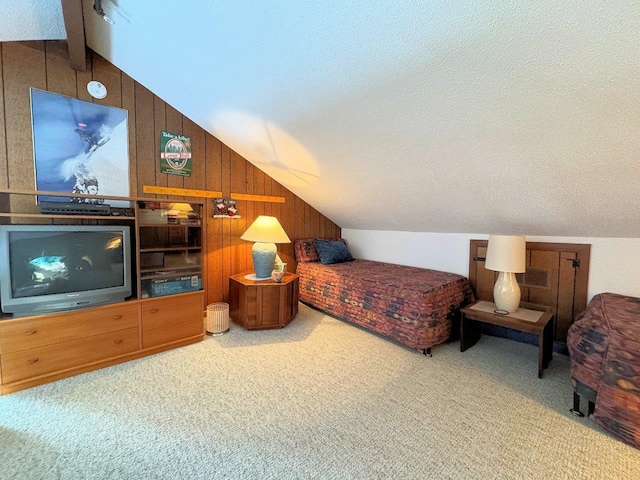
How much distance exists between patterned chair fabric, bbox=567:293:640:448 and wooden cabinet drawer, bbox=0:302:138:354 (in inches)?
128

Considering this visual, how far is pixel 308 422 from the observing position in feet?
5.30

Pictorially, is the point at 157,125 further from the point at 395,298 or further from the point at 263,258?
the point at 395,298

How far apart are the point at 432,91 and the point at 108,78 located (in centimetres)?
286

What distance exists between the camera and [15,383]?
1885 millimetres

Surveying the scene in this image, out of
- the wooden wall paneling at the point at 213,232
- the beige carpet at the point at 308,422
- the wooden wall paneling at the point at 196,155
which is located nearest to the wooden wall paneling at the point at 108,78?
the wooden wall paneling at the point at 196,155

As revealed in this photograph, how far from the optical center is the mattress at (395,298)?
244cm

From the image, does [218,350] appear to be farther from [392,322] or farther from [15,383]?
[392,322]

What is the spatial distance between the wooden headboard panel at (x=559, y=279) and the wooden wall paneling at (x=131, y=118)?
13.1 ft

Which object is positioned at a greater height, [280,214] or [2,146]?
[2,146]

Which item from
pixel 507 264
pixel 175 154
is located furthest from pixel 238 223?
pixel 507 264

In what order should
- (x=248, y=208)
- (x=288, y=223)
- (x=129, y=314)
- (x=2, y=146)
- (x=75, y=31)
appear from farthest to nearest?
(x=288, y=223) < (x=248, y=208) < (x=129, y=314) < (x=2, y=146) < (x=75, y=31)

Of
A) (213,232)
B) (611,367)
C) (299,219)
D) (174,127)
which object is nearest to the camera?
(611,367)

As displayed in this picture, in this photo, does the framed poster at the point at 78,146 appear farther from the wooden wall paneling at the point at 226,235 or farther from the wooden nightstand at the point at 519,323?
the wooden nightstand at the point at 519,323

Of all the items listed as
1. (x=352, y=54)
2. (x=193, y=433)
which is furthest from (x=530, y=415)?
(x=352, y=54)
